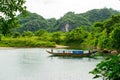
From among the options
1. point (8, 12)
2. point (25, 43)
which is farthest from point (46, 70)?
point (25, 43)

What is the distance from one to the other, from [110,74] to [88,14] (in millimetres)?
149304

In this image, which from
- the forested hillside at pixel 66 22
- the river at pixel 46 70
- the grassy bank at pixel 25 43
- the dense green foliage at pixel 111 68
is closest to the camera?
the dense green foliage at pixel 111 68

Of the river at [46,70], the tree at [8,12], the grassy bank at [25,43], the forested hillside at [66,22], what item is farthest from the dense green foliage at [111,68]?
the forested hillside at [66,22]

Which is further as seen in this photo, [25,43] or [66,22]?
[66,22]

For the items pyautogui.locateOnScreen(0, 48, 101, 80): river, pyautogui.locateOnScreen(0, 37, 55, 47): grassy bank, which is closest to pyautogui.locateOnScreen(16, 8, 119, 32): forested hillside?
pyautogui.locateOnScreen(0, 37, 55, 47): grassy bank

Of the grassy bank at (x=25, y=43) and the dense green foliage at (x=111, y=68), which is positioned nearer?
the dense green foliage at (x=111, y=68)

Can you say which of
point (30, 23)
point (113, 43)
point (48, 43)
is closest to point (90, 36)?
point (48, 43)

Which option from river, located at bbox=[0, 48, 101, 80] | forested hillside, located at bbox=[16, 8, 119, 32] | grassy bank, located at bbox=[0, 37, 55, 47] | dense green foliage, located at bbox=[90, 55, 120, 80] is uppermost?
forested hillside, located at bbox=[16, 8, 119, 32]

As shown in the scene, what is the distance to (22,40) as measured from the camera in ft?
247

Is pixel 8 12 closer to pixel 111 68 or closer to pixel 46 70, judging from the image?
pixel 111 68

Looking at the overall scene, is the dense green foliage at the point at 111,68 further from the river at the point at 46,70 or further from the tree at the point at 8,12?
the river at the point at 46,70

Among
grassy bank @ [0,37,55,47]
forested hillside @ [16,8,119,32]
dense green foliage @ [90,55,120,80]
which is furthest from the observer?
forested hillside @ [16,8,119,32]

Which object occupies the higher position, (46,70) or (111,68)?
(111,68)

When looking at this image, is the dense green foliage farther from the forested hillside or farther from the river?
the forested hillside
